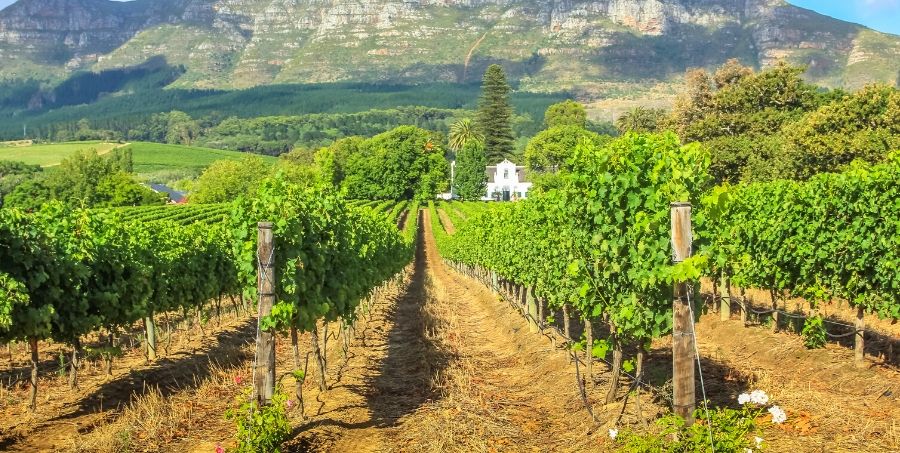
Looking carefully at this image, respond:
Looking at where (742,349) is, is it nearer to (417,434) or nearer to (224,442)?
(417,434)

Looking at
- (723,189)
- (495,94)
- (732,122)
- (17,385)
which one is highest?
(495,94)

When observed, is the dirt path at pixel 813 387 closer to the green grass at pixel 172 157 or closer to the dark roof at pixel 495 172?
the dark roof at pixel 495 172

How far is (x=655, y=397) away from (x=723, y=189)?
5.20m

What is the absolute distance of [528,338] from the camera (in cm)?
1833

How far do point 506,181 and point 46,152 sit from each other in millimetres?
115064

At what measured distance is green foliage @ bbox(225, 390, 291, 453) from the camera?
8.83 metres

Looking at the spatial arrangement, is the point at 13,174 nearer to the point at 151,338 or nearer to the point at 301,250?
the point at 151,338

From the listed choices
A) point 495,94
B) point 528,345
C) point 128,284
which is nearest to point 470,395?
point 528,345

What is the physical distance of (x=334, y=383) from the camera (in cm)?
1412

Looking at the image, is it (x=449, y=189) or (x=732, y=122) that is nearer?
(x=732, y=122)

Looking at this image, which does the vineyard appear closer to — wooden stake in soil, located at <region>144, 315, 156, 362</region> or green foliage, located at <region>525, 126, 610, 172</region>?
wooden stake in soil, located at <region>144, 315, 156, 362</region>

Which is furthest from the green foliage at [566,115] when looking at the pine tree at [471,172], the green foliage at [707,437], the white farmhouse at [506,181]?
the green foliage at [707,437]

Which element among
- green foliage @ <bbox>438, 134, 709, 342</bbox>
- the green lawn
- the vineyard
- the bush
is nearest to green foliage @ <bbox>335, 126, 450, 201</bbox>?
the green lawn

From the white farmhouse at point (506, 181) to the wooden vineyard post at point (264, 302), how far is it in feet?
330
